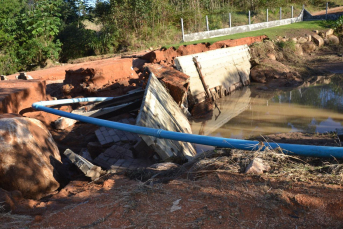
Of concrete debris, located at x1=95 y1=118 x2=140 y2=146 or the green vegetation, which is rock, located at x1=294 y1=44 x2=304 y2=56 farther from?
concrete debris, located at x1=95 y1=118 x2=140 y2=146

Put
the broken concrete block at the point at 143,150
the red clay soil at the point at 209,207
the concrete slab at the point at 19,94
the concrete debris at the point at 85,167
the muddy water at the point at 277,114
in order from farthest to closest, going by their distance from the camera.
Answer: the muddy water at the point at 277,114 → the concrete slab at the point at 19,94 → the broken concrete block at the point at 143,150 → the concrete debris at the point at 85,167 → the red clay soil at the point at 209,207

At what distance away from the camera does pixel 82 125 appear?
7090 mm

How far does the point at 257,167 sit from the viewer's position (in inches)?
117

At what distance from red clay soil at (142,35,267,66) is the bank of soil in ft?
24.1

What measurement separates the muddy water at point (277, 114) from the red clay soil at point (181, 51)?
2.27 metres

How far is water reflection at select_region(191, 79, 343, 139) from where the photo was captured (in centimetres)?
709

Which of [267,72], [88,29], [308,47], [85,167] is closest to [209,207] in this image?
[85,167]

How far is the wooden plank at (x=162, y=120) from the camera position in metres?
4.61

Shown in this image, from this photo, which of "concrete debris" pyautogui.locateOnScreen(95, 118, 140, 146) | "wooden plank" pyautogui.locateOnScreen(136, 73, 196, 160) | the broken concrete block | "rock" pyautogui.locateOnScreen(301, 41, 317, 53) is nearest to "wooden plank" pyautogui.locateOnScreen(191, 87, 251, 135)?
"wooden plank" pyautogui.locateOnScreen(136, 73, 196, 160)

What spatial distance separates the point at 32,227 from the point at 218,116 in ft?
21.2

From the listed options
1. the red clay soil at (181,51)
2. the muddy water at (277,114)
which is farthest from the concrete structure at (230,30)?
the muddy water at (277,114)

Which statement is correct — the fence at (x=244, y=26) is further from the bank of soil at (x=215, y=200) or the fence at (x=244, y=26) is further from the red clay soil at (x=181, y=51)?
the bank of soil at (x=215, y=200)

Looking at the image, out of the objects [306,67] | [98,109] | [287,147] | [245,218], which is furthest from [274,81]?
[245,218]

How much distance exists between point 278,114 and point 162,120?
401cm
